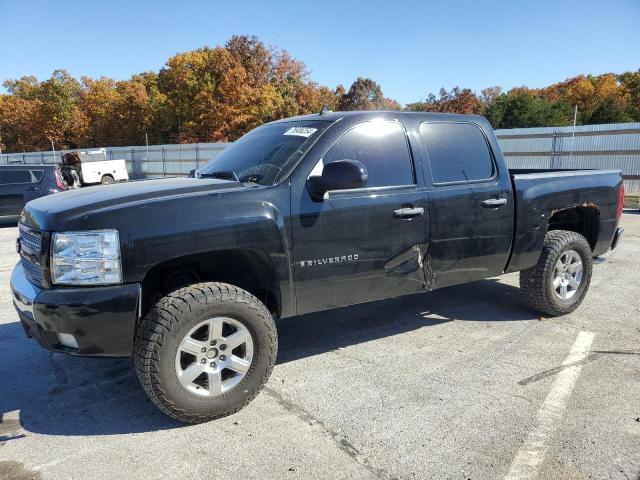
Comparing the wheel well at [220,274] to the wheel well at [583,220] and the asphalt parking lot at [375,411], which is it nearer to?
the asphalt parking lot at [375,411]

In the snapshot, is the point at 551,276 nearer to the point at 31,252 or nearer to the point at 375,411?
the point at 375,411

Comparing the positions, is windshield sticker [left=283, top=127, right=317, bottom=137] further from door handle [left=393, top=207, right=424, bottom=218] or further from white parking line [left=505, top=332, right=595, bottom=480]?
white parking line [left=505, top=332, right=595, bottom=480]

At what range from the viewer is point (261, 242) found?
3.14 meters

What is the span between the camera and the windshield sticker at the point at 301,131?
3.65 m

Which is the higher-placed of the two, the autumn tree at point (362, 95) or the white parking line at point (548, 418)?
the autumn tree at point (362, 95)

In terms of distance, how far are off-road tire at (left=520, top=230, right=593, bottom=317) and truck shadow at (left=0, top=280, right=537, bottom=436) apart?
25cm

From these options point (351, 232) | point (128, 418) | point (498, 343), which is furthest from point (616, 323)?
point (128, 418)

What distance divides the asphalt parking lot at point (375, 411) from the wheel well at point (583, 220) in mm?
916

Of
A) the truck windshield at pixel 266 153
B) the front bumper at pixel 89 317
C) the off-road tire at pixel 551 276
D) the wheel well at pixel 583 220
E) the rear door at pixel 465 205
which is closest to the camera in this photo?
the front bumper at pixel 89 317

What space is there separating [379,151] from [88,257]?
2.16 meters

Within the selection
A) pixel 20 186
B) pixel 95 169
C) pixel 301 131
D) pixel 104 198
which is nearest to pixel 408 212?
pixel 301 131

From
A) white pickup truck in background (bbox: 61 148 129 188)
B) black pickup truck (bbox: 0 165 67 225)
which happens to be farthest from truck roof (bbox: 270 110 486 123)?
white pickup truck in background (bbox: 61 148 129 188)

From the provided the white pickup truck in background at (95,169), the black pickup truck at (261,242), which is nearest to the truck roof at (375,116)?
the black pickup truck at (261,242)

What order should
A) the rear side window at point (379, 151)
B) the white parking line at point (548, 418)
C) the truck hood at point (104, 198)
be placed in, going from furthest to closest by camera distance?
the rear side window at point (379, 151), the truck hood at point (104, 198), the white parking line at point (548, 418)
